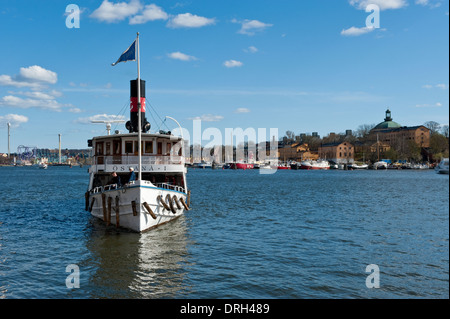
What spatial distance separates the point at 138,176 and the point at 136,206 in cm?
177

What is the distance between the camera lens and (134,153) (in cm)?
2428

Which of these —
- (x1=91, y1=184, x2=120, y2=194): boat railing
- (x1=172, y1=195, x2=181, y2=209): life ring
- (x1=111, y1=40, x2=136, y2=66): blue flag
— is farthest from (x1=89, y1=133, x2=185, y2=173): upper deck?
(x1=111, y1=40, x2=136, y2=66): blue flag

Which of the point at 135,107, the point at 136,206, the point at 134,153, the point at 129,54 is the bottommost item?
the point at 136,206

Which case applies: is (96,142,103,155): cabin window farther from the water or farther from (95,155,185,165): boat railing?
the water

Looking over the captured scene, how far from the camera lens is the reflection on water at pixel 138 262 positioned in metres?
12.4

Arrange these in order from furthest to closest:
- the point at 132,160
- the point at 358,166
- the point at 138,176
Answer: the point at 358,166, the point at 132,160, the point at 138,176

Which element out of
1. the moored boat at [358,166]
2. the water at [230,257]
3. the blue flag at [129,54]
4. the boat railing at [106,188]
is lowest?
the water at [230,257]

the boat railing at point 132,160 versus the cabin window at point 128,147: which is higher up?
the cabin window at point 128,147

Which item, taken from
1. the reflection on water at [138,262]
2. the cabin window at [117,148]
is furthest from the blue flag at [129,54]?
the reflection on water at [138,262]

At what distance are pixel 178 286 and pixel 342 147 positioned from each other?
191736mm

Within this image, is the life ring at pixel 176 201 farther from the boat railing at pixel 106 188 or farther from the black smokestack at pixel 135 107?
the black smokestack at pixel 135 107

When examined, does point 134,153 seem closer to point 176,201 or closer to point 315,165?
point 176,201

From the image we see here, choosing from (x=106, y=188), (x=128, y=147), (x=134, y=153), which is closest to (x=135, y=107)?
(x=128, y=147)
